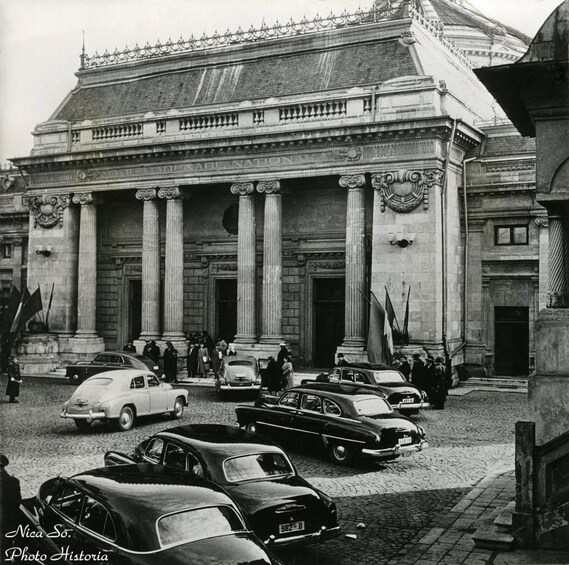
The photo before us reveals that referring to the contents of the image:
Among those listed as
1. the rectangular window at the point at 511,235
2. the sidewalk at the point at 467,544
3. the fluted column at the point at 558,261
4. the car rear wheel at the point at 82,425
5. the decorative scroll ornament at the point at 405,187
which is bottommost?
the sidewalk at the point at 467,544

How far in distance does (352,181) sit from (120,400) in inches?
587

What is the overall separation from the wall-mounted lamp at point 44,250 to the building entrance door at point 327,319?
43.6 ft

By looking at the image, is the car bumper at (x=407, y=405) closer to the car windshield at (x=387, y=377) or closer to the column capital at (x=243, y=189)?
the car windshield at (x=387, y=377)

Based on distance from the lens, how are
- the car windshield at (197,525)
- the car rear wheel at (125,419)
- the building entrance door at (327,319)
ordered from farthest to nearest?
1. the building entrance door at (327,319)
2. the car rear wheel at (125,419)
3. the car windshield at (197,525)

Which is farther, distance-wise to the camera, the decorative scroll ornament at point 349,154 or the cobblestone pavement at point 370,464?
the decorative scroll ornament at point 349,154

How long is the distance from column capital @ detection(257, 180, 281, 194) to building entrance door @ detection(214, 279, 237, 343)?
5.53 metres

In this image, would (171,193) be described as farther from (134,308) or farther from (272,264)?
(134,308)

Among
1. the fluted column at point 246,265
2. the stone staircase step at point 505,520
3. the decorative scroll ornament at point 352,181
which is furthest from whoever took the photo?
the fluted column at point 246,265

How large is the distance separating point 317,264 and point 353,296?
12.9 ft

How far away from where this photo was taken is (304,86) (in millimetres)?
33656

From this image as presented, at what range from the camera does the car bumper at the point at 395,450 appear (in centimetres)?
1476

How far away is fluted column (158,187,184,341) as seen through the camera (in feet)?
110

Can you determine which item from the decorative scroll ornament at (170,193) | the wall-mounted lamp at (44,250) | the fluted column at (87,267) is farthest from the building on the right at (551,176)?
the wall-mounted lamp at (44,250)

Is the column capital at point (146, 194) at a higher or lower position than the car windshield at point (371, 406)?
higher
